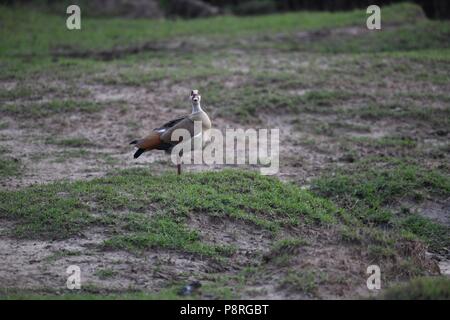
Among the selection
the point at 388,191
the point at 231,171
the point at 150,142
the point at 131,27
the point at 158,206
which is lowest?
the point at 388,191

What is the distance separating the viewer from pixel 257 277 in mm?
6738

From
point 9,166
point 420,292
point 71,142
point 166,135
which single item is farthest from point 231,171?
point 420,292

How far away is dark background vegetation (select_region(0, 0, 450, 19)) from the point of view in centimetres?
1814

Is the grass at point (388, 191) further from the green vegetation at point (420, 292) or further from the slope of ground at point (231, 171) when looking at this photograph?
the green vegetation at point (420, 292)

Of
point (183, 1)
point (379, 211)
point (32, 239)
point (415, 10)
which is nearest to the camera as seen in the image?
point (32, 239)

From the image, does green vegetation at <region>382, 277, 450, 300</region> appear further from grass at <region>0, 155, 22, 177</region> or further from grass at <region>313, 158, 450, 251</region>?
grass at <region>0, 155, 22, 177</region>

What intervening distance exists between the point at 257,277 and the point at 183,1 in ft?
43.3

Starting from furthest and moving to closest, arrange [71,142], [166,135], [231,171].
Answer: [71,142] → [231,171] → [166,135]

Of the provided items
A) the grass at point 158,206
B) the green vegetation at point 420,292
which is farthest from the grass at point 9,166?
the green vegetation at point 420,292

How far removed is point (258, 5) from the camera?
64.5ft

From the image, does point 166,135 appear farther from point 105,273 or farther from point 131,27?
point 131,27

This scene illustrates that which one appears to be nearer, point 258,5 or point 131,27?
point 131,27

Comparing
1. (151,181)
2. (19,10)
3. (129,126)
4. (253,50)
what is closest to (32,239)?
(151,181)
